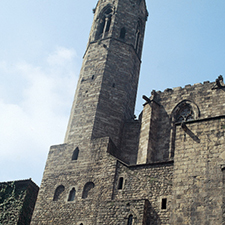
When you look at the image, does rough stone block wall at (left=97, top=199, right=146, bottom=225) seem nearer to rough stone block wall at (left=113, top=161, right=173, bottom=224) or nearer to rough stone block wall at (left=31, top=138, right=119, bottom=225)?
rough stone block wall at (left=113, top=161, right=173, bottom=224)

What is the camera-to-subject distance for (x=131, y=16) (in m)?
27.7

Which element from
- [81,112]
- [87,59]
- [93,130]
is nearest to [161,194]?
[93,130]

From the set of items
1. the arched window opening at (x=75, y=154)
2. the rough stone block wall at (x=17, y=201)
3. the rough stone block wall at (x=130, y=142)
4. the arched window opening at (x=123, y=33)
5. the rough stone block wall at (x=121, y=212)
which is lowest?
the rough stone block wall at (x=121, y=212)

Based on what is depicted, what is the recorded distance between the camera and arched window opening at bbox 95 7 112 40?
1062 inches

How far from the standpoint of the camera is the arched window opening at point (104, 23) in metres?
27.0

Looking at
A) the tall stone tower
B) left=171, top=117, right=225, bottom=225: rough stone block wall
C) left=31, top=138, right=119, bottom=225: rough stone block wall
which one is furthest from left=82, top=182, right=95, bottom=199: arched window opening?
left=171, top=117, right=225, bottom=225: rough stone block wall

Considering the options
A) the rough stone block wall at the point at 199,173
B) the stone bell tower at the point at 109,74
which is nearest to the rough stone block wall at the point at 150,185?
the rough stone block wall at the point at 199,173

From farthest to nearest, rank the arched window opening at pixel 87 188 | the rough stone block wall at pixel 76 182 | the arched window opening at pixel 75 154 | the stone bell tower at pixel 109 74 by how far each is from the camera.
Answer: the stone bell tower at pixel 109 74 < the arched window opening at pixel 75 154 < the arched window opening at pixel 87 188 < the rough stone block wall at pixel 76 182

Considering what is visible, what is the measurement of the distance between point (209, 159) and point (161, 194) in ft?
8.80

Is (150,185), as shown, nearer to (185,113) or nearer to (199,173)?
(199,173)

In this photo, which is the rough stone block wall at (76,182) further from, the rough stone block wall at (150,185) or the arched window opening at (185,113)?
the arched window opening at (185,113)

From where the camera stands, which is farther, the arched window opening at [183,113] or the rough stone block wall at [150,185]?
the arched window opening at [183,113]

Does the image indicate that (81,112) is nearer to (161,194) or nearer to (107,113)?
(107,113)

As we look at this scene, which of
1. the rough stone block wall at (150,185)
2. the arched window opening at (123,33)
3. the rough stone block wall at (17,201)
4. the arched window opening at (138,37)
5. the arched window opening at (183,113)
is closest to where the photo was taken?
the rough stone block wall at (150,185)
